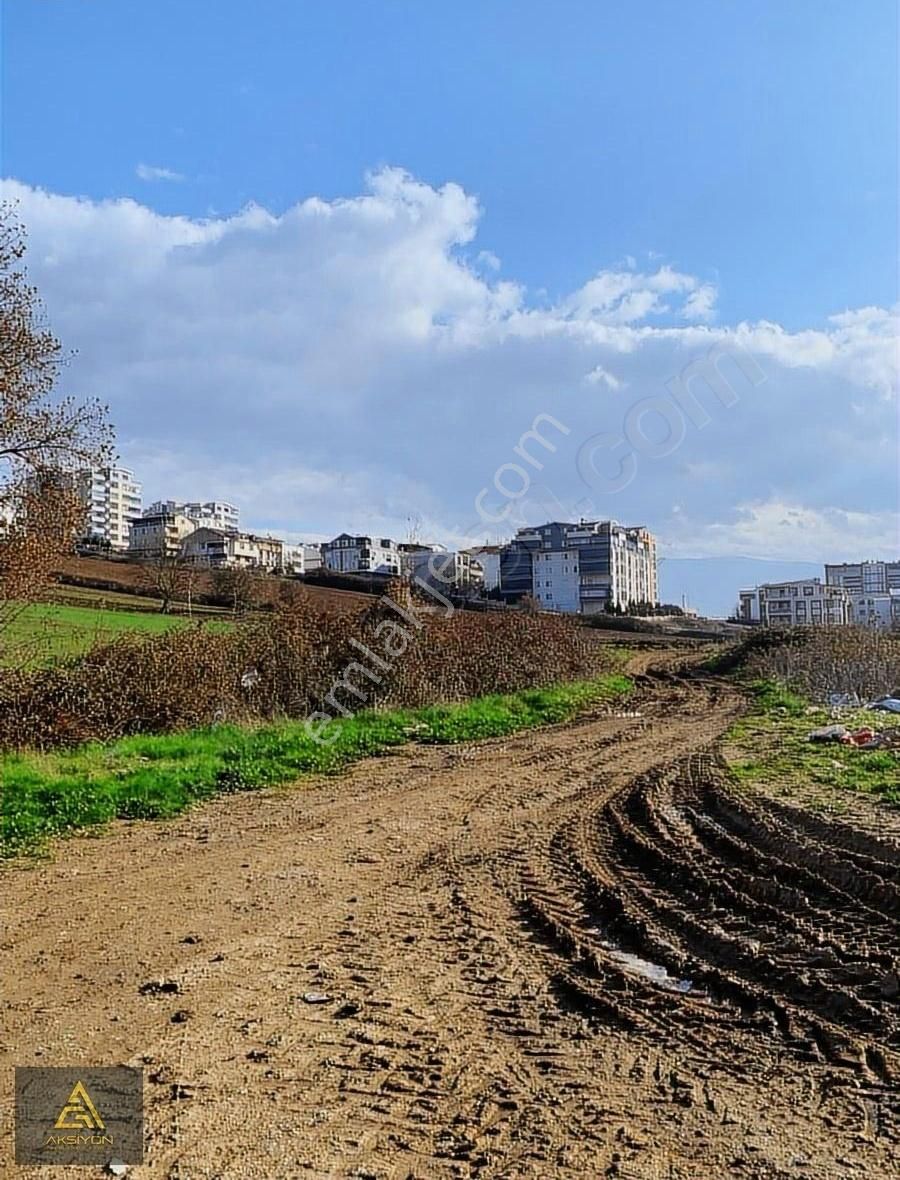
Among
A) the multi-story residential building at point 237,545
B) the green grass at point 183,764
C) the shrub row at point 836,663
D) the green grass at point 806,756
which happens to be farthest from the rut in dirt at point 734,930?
the multi-story residential building at point 237,545

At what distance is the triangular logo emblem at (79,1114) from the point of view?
364 centimetres

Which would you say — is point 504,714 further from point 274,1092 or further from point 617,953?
point 274,1092

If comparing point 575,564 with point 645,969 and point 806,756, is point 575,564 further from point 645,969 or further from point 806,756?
point 645,969

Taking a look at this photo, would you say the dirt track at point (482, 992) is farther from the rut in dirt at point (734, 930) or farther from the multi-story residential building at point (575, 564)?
the multi-story residential building at point (575, 564)

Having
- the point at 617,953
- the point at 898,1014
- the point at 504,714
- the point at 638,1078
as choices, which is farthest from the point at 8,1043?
the point at 504,714

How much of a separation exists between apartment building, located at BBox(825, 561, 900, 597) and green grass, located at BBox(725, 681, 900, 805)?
296ft

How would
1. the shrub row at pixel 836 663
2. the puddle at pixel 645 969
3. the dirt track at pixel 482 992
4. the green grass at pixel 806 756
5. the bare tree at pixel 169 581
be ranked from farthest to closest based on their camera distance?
the bare tree at pixel 169 581, the shrub row at pixel 836 663, the green grass at pixel 806 756, the puddle at pixel 645 969, the dirt track at pixel 482 992

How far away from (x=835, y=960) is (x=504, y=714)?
13.7m

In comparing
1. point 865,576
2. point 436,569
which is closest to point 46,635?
point 436,569

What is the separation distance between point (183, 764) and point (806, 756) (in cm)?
835

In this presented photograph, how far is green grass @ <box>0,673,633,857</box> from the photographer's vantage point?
9.35 metres

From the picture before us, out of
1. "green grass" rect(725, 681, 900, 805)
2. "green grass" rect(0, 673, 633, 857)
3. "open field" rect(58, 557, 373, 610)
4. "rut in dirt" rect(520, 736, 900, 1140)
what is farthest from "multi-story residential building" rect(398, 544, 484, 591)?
"rut in dirt" rect(520, 736, 900, 1140)

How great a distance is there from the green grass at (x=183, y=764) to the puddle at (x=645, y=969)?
546cm

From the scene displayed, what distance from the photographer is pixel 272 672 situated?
16.8m
